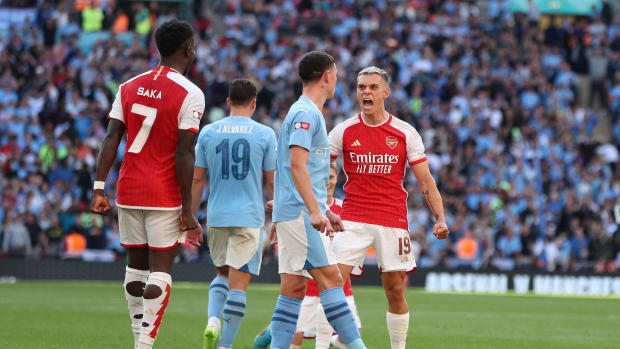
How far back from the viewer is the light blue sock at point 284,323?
25.1 feet

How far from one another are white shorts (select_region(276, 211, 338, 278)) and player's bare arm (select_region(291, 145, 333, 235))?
0.17m

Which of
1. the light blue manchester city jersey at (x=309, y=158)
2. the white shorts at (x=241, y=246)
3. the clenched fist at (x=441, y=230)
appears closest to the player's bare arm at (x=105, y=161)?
the light blue manchester city jersey at (x=309, y=158)

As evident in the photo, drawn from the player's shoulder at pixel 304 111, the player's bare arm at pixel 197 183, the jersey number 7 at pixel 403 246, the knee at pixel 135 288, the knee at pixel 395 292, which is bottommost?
the knee at pixel 395 292

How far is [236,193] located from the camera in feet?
30.3

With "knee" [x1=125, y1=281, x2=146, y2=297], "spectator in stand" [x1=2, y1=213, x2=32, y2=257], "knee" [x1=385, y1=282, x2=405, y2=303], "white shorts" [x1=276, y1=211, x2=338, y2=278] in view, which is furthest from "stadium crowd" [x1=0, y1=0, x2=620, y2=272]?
"white shorts" [x1=276, y1=211, x2=338, y2=278]

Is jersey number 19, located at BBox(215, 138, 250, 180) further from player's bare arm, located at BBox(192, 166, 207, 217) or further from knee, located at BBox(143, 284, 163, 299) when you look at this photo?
knee, located at BBox(143, 284, 163, 299)

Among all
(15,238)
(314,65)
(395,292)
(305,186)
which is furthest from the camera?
(15,238)

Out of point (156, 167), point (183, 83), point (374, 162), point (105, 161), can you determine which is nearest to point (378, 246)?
point (374, 162)

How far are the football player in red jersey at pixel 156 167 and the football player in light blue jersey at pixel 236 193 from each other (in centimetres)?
137

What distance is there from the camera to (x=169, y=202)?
7.73 m

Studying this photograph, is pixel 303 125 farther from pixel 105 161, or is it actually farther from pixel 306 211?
pixel 105 161

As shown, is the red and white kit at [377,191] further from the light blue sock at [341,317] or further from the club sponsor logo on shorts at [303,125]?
the club sponsor logo on shorts at [303,125]

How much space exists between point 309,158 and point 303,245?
66 centimetres

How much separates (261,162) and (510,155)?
1940 cm
